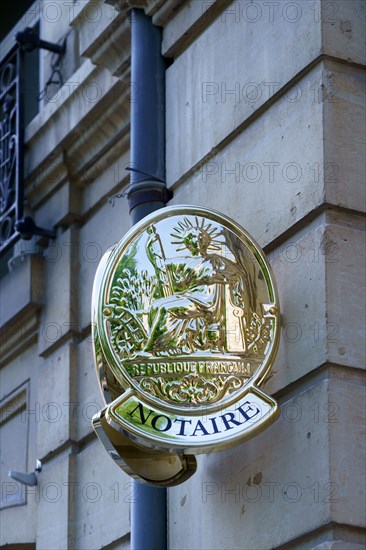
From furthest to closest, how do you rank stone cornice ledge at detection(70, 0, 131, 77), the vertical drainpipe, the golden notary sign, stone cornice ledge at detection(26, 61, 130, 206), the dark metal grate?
1. the dark metal grate
2. stone cornice ledge at detection(26, 61, 130, 206)
3. stone cornice ledge at detection(70, 0, 131, 77)
4. the vertical drainpipe
5. the golden notary sign

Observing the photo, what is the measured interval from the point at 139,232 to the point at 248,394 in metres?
0.76

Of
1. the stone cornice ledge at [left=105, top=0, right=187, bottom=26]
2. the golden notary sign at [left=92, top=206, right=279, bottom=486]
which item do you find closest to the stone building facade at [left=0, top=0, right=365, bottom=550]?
the stone cornice ledge at [left=105, top=0, right=187, bottom=26]

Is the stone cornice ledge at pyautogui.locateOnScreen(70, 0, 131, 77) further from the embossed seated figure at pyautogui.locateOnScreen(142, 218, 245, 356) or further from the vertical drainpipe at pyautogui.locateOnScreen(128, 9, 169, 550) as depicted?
the embossed seated figure at pyautogui.locateOnScreen(142, 218, 245, 356)

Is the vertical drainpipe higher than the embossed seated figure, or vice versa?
the vertical drainpipe

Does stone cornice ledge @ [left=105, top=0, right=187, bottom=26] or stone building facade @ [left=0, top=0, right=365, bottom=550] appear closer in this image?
stone building facade @ [left=0, top=0, right=365, bottom=550]

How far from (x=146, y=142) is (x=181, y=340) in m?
1.46

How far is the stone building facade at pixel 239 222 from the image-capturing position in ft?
17.2

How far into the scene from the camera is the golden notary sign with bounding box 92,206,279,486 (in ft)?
17.2

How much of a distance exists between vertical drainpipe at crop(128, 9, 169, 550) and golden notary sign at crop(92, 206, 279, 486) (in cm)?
51

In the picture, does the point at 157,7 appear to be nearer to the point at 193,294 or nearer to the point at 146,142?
the point at 146,142

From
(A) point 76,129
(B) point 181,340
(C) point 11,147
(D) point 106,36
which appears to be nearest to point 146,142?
(D) point 106,36

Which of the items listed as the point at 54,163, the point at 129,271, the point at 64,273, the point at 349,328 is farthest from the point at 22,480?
the point at 349,328

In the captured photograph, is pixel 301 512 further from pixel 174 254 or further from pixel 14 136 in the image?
pixel 14 136

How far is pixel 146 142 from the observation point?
6.62 metres
